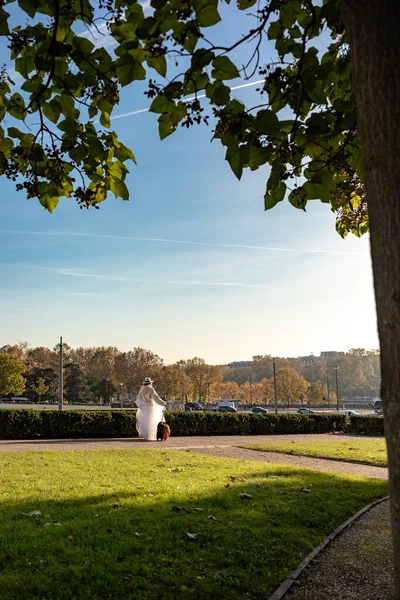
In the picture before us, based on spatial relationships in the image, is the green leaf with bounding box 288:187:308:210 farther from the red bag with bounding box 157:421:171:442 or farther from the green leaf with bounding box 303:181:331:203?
the red bag with bounding box 157:421:171:442

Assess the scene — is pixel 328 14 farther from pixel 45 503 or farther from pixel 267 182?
pixel 45 503

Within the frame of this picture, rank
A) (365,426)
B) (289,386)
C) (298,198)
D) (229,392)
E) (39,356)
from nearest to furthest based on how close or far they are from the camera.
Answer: (298,198), (365,426), (289,386), (39,356), (229,392)

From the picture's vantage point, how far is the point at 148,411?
16.9 meters

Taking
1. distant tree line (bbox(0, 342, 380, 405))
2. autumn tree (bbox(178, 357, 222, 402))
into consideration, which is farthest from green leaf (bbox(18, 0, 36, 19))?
autumn tree (bbox(178, 357, 222, 402))

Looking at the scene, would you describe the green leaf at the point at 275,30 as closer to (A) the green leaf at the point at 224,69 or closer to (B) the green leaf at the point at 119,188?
(A) the green leaf at the point at 224,69

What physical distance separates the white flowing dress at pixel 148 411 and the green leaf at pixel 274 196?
1384cm

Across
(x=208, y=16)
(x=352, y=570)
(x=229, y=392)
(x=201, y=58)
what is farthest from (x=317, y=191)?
(x=229, y=392)

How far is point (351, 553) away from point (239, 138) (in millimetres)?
4163

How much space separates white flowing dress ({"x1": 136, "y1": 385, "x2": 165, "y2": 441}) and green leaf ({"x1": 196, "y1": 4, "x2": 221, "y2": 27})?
14.4 metres

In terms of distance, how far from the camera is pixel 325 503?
6770 mm

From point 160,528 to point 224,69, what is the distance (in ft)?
14.3

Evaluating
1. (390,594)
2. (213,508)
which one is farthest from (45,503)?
(390,594)

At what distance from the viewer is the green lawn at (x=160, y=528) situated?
150 inches

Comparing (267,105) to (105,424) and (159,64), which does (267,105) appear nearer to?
(159,64)
